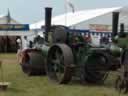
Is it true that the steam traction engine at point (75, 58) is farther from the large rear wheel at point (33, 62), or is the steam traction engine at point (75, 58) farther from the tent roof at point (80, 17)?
the tent roof at point (80, 17)

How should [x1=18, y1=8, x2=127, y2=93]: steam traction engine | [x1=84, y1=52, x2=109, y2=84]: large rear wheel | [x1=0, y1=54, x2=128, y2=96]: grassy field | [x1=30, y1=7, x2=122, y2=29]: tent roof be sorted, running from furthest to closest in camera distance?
[x1=30, y1=7, x2=122, y2=29]: tent roof, [x1=84, y1=52, x2=109, y2=84]: large rear wheel, [x1=18, y1=8, x2=127, y2=93]: steam traction engine, [x1=0, y1=54, x2=128, y2=96]: grassy field

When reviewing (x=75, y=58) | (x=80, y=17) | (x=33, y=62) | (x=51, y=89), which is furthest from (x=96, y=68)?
(x=80, y=17)

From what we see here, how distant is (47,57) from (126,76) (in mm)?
3436

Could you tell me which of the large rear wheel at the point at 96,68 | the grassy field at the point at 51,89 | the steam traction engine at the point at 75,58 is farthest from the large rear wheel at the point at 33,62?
the large rear wheel at the point at 96,68

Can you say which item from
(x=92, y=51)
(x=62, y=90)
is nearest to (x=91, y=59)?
(x=92, y=51)

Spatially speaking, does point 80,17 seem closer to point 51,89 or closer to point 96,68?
point 96,68

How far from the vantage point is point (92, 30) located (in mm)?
31156

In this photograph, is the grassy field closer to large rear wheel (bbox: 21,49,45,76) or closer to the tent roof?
large rear wheel (bbox: 21,49,45,76)

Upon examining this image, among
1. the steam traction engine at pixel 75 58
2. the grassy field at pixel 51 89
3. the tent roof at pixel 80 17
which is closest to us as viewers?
the grassy field at pixel 51 89

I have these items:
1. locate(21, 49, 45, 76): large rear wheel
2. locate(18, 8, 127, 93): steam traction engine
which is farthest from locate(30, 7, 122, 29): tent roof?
locate(18, 8, 127, 93): steam traction engine

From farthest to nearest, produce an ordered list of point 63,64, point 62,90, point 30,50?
point 30,50 < point 63,64 < point 62,90

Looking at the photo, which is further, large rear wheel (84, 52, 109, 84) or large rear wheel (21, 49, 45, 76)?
large rear wheel (21, 49, 45, 76)

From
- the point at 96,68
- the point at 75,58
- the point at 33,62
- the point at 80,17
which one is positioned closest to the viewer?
the point at 75,58

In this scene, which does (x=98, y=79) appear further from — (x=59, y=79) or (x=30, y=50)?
(x=30, y=50)
